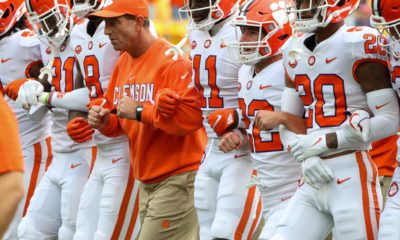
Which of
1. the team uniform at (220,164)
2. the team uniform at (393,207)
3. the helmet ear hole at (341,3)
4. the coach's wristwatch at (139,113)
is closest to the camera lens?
the team uniform at (393,207)

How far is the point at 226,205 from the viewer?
631 centimetres

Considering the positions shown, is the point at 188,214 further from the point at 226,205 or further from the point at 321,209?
the point at 321,209

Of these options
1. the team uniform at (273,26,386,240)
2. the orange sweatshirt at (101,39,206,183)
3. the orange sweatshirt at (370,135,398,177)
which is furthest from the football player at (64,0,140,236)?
the team uniform at (273,26,386,240)

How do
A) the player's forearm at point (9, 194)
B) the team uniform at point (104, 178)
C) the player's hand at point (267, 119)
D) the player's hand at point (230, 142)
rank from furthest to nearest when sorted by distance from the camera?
the team uniform at point (104, 178) → the player's hand at point (230, 142) → the player's hand at point (267, 119) → the player's forearm at point (9, 194)

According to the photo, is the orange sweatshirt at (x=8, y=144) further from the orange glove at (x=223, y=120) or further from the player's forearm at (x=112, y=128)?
the player's forearm at (x=112, y=128)

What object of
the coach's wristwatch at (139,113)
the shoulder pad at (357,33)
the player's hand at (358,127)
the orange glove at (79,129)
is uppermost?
the shoulder pad at (357,33)

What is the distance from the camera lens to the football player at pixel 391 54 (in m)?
5.11

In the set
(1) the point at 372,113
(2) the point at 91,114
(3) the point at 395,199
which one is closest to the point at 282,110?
(1) the point at 372,113

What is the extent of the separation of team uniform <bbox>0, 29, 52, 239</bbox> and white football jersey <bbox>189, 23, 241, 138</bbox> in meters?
1.85

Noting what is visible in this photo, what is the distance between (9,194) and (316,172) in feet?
8.06

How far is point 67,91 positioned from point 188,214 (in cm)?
139

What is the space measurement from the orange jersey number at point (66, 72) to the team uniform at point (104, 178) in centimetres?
22

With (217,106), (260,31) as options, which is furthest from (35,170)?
(260,31)

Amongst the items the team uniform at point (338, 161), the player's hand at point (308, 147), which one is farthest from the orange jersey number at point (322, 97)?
the player's hand at point (308, 147)
